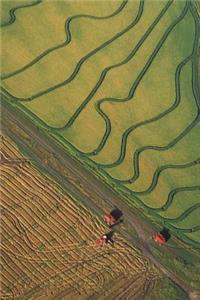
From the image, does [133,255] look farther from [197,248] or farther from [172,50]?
[172,50]

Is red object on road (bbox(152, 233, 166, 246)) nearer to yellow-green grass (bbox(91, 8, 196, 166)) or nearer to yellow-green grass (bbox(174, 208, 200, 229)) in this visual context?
yellow-green grass (bbox(174, 208, 200, 229))

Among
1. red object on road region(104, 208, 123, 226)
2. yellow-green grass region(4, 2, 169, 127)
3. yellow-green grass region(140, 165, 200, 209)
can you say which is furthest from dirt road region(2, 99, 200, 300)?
yellow-green grass region(140, 165, 200, 209)

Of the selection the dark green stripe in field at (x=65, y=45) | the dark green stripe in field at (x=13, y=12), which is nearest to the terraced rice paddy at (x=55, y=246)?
the dark green stripe in field at (x=65, y=45)

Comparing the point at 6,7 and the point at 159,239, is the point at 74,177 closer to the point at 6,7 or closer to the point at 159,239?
the point at 159,239

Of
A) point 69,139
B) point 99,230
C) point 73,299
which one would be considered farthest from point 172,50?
point 73,299

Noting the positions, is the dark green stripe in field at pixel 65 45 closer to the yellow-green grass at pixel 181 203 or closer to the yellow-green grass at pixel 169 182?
the yellow-green grass at pixel 169 182

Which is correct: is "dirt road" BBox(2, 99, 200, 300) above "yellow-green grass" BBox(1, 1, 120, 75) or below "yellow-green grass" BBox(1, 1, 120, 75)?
below
